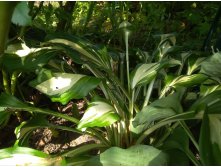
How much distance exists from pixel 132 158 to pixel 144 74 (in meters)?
0.27

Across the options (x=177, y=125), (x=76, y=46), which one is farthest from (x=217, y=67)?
(x=76, y=46)

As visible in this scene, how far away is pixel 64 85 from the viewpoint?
89 cm

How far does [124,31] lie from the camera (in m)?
1.15

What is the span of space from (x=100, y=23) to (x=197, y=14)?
62 cm

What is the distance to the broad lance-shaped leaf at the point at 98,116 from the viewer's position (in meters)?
0.78

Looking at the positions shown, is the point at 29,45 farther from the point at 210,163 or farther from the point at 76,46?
the point at 210,163

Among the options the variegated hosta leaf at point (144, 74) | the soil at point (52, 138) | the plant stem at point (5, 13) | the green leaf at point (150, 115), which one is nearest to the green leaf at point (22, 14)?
the plant stem at point (5, 13)

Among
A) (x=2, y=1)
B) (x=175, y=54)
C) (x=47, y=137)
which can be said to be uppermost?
(x=2, y=1)

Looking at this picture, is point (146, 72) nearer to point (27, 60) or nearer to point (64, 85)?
point (64, 85)

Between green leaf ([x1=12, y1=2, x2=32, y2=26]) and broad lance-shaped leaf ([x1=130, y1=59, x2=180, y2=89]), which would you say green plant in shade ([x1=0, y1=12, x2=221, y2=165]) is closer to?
broad lance-shaped leaf ([x1=130, y1=59, x2=180, y2=89])

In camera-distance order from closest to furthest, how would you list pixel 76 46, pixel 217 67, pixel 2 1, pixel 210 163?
pixel 2 1 → pixel 210 163 → pixel 217 67 → pixel 76 46

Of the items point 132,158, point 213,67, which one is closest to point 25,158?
point 132,158

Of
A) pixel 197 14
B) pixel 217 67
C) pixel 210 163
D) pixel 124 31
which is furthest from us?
pixel 197 14

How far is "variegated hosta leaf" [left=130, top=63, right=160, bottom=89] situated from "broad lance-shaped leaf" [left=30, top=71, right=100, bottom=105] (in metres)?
0.12
